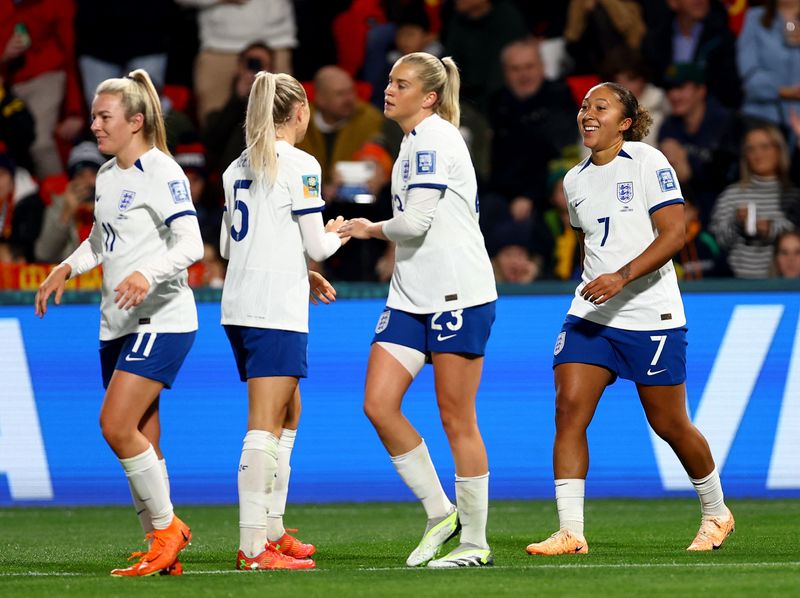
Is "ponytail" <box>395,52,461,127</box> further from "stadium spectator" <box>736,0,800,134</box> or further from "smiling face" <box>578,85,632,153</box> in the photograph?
"stadium spectator" <box>736,0,800,134</box>

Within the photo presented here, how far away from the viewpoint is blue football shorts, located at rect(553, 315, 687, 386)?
677cm

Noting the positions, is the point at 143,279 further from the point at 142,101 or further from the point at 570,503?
the point at 570,503

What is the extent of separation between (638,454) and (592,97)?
12.4 ft

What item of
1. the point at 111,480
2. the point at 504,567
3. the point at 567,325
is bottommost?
the point at 111,480

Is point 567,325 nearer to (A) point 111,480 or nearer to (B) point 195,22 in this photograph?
(A) point 111,480

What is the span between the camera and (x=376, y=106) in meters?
13.6

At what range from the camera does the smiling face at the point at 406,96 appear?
6332 millimetres

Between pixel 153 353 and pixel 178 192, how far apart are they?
69 cm

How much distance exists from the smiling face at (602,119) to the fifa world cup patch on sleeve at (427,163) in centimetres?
104

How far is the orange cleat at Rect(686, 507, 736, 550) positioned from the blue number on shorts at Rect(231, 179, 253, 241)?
2.66 meters

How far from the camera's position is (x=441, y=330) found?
6.17 metres

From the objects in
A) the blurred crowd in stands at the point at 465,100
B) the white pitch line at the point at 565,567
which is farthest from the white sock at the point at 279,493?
the blurred crowd in stands at the point at 465,100

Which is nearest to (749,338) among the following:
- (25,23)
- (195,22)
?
(195,22)

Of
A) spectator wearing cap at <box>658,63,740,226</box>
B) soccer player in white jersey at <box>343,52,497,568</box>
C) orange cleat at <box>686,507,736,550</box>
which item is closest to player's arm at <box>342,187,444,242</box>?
soccer player in white jersey at <box>343,52,497,568</box>
